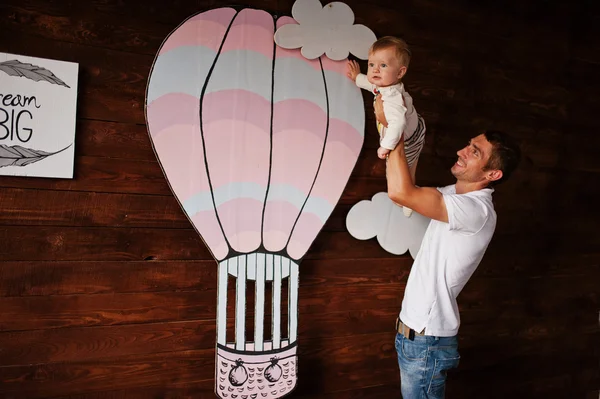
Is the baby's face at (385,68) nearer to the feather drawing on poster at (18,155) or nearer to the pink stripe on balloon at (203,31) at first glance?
the pink stripe on balloon at (203,31)

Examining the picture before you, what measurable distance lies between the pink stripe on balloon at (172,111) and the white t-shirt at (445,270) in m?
1.02

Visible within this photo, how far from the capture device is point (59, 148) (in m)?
1.91

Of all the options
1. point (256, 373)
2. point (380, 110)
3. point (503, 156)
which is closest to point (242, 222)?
point (256, 373)

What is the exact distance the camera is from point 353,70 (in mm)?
2266

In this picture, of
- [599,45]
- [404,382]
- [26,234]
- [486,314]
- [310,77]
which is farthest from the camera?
[599,45]

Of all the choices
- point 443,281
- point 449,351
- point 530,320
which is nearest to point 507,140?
point 443,281

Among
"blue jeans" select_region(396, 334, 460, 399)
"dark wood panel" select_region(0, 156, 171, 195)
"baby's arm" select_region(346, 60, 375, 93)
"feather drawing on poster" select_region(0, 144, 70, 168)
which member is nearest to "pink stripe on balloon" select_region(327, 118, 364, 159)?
"baby's arm" select_region(346, 60, 375, 93)

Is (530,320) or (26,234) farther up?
(26,234)

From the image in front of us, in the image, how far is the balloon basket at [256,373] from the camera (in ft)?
7.06

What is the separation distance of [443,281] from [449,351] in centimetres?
28

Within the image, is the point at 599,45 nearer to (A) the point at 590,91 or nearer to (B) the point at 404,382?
(A) the point at 590,91

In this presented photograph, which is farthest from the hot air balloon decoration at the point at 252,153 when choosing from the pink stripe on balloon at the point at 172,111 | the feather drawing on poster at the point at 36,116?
the feather drawing on poster at the point at 36,116

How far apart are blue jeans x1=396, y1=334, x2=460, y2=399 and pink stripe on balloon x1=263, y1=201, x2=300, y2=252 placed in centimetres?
63

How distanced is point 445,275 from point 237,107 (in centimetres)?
105
